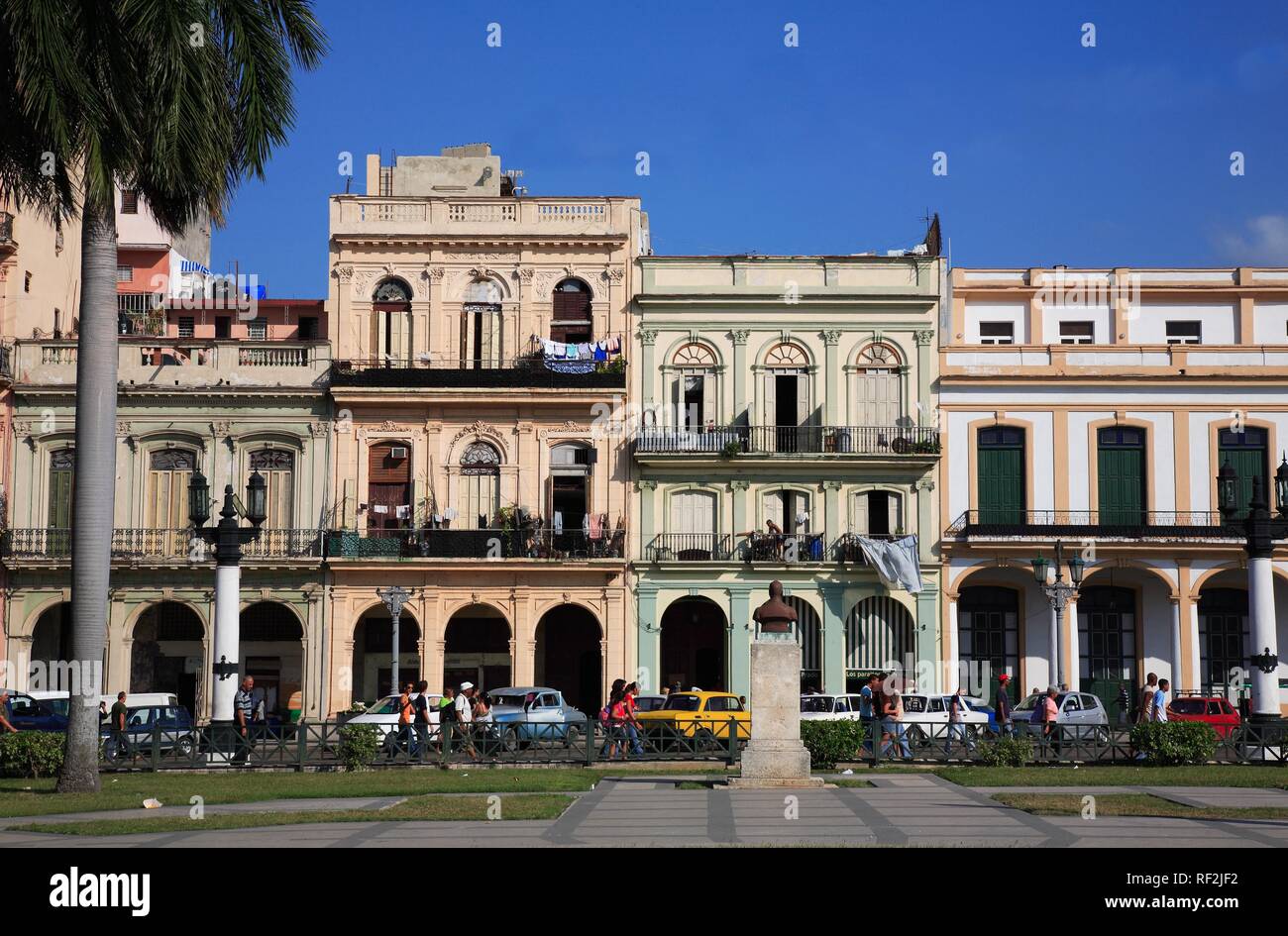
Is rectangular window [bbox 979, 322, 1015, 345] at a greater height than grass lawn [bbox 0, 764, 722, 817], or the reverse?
rectangular window [bbox 979, 322, 1015, 345]

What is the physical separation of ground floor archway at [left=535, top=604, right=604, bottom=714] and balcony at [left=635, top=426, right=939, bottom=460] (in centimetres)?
536

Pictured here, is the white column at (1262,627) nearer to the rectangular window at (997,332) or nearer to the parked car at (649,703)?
the parked car at (649,703)

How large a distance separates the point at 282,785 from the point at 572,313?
2234 cm

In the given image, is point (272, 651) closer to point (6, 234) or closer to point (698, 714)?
point (6, 234)

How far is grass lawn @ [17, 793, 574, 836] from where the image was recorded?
1805cm

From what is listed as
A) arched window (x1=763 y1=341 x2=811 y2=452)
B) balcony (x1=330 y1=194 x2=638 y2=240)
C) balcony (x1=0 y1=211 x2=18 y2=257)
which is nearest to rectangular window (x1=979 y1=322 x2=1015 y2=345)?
arched window (x1=763 y1=341 x2=811 y2=452)

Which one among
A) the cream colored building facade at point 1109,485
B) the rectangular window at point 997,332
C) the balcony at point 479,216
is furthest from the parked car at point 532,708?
the rectangular window at point 997,332

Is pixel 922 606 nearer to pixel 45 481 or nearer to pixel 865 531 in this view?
pixel 865 531

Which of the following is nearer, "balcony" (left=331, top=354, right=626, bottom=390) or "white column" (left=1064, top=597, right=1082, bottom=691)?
"white column" (left=1064, top=597, right=1082, bottom=691)

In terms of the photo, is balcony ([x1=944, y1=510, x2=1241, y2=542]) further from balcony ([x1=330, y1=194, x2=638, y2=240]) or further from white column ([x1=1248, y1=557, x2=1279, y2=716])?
balcony ([x1=330, y1=194, x2=638, y2=240])

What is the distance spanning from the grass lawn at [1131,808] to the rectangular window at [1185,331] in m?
28.7

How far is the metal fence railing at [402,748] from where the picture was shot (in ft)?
90.6

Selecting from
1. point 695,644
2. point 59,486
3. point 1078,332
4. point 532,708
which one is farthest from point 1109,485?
point 59,486

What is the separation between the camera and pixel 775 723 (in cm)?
2292
